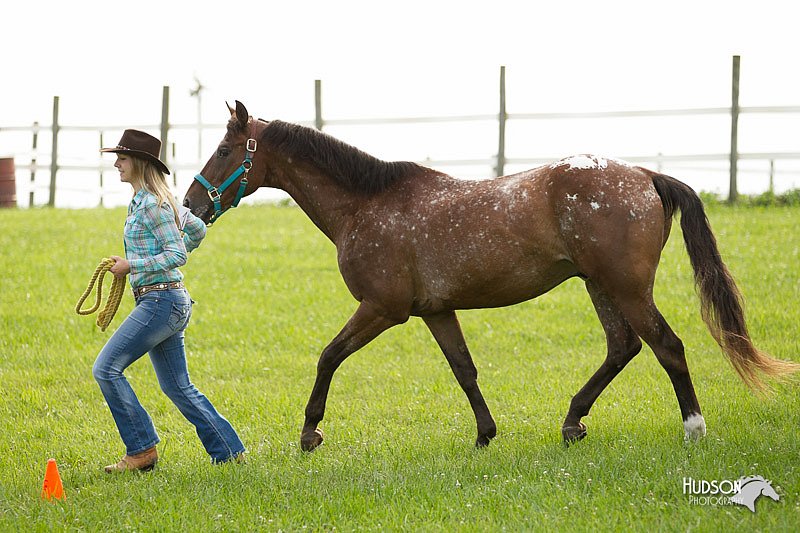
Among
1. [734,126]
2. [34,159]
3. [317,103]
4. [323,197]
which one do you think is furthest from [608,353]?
[34,159]

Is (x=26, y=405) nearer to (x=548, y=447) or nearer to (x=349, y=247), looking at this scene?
(x=349, y=247)

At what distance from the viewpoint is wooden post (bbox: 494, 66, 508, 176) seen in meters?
19.6

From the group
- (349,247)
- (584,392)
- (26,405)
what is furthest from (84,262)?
(584,392)

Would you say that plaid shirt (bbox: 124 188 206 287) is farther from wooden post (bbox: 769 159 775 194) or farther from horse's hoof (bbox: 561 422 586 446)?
wooden post (bbox: 769 159 775 194)

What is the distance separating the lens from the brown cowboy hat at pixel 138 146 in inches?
219

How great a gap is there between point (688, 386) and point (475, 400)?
60.9 inches

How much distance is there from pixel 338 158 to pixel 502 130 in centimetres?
1374

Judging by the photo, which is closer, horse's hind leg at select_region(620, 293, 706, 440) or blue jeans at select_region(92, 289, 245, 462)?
blue jeans at select_region(92, 289, 245, 462)

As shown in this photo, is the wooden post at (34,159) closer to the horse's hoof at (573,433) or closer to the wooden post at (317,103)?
the wooden post at (317,103)

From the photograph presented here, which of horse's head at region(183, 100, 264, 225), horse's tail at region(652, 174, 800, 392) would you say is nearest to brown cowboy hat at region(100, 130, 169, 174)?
horse's head at region(183, 100, 264, 225)

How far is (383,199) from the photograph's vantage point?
6.45m

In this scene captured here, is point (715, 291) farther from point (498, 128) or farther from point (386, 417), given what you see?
point (498, 128)

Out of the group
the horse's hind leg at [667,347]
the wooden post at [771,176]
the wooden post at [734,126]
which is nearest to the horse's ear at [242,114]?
the horse's hind leg at [667,347]

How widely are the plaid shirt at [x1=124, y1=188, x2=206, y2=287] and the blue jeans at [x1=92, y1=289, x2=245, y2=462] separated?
137mm
